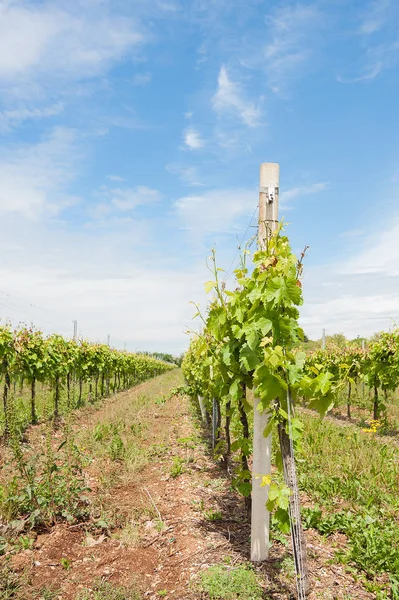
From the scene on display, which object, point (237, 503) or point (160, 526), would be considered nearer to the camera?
point (160, 526)

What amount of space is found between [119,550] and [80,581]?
58 cm

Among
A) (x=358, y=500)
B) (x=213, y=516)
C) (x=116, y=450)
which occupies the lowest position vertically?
(x=213, y=516)

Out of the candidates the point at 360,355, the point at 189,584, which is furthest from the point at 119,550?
the point at 360,355

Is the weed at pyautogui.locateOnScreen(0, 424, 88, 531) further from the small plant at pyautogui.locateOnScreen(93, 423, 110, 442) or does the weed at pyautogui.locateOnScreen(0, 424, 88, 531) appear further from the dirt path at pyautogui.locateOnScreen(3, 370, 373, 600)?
the small plant at pyautogui.locateOnScreen(93, 423, 110, 442)

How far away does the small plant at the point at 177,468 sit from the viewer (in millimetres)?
6334

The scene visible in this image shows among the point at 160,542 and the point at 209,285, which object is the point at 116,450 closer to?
the point at 160,542

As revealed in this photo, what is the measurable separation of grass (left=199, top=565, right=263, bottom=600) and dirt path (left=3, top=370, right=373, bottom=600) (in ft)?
0.30

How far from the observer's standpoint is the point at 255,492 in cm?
396

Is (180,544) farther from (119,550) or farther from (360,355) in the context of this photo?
(360,355)

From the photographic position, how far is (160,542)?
4.45 m

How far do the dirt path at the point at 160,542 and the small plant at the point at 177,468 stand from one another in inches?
0.5

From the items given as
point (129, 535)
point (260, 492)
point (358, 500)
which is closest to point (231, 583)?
point (260, 492)

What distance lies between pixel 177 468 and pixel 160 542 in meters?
1.96

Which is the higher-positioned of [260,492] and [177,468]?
[260,492]
